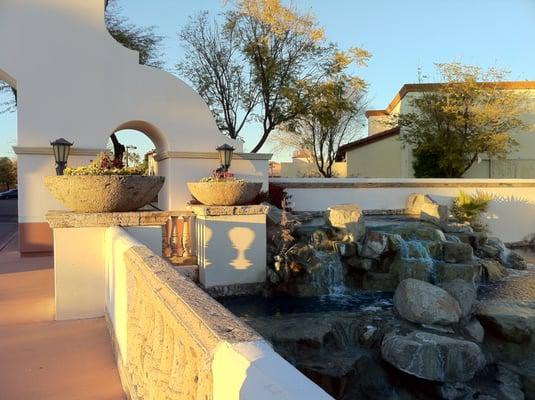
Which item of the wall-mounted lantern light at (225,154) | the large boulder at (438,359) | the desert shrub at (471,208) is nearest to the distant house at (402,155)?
the desert shrub at (471,208)

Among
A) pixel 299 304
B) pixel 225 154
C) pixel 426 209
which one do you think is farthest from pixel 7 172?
pixel 299 304

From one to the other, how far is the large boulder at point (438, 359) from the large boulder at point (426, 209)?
23.4 ft

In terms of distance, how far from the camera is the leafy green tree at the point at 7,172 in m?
49.5

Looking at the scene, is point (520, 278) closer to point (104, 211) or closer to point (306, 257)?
point (306, 257)

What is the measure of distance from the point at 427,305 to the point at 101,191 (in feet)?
16.9

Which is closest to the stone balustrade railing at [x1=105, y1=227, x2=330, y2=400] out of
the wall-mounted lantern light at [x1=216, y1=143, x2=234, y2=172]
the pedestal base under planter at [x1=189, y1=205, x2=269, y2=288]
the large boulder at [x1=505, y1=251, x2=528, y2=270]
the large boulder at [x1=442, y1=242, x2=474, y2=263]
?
the pedestal base under planter at [x1=189, y1=205, x2=269, y2=288]

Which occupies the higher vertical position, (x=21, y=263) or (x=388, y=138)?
(x=388, y=138)

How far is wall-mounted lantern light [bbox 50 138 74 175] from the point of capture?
28.8ft

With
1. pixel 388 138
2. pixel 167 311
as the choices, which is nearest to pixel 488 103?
pixel 388 138

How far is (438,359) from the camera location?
18.2 feet

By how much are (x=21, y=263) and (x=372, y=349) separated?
262 inches

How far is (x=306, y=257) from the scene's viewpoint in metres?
8.99

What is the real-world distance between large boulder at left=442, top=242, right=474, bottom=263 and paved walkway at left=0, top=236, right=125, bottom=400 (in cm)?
815

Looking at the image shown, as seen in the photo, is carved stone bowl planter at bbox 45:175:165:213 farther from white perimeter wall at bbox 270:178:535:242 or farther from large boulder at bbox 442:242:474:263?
white perimeter wall at bbox 270:178:535:242
